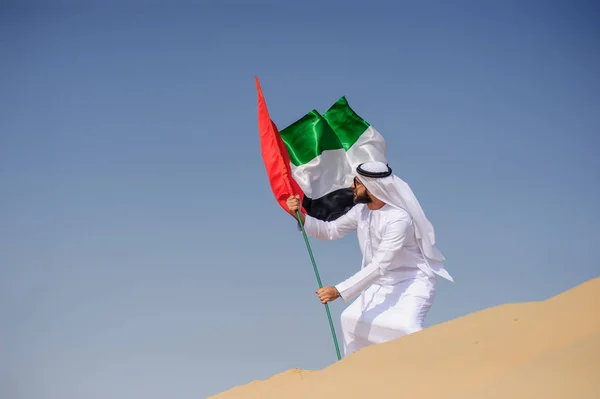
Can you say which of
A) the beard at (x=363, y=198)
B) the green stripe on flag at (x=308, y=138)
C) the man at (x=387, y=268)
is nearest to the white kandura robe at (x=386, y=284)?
the man at (x=387, y=268)

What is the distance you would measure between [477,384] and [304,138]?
246 inches

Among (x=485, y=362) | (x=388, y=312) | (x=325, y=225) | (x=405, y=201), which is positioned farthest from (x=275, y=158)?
(x=485, y=362)

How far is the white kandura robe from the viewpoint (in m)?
7.47

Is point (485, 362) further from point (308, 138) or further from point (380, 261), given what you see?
point (308, 138)

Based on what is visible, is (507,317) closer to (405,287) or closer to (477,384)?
(477,384)

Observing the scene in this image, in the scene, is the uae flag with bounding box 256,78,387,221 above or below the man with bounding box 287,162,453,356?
above

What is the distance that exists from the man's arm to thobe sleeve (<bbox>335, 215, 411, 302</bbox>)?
0.78 metres

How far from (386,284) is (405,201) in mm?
885

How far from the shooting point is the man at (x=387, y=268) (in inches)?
295

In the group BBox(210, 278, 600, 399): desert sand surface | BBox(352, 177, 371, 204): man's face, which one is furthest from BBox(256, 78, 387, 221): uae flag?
BBox(210, 278, 600, 399): desert sand surface

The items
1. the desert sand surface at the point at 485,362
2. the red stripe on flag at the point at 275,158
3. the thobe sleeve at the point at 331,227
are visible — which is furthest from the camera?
the red stripe on flag at the point at 275,158

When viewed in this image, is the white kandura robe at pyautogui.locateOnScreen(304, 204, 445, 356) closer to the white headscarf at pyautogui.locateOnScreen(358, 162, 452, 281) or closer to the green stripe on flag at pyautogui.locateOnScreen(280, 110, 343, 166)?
the white headscarf at pyautogui.locateOnScreen(358, 162, 452, 281)

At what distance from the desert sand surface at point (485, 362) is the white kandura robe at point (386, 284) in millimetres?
2215

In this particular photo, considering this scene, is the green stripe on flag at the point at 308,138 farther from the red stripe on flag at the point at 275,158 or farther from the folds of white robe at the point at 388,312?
the folds of white robe at the point at 388,312
